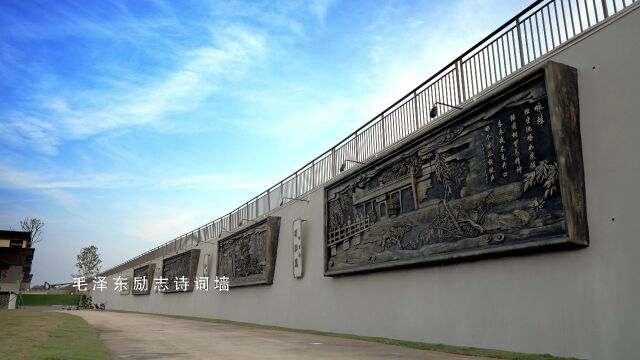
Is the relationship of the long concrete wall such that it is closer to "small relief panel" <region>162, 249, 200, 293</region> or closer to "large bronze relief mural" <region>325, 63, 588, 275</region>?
"large bronze relief mural" <region>325, 63, 588, 275</region>

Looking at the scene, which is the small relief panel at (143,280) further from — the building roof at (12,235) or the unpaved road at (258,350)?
the unpaved road at (258,350)

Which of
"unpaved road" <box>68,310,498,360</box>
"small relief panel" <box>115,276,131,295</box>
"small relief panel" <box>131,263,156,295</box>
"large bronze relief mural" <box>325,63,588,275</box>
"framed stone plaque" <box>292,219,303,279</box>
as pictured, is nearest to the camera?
"large bronze relief mural" <box>325,63,588,275</box>

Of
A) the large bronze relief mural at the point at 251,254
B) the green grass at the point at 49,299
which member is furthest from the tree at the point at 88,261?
the large bronze relief mural at the point at 251,254

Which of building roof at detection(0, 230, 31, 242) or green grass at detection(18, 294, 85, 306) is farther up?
building roof at detection(0, 230, 31, 242)

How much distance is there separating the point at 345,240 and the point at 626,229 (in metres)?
8.49

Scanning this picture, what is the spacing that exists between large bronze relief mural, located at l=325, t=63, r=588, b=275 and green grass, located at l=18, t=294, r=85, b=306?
60.8 m

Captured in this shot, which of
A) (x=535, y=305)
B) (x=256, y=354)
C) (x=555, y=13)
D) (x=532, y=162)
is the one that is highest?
(x=555, y=13)

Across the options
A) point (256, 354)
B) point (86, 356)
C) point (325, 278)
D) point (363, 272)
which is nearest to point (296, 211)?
point (325, 278)

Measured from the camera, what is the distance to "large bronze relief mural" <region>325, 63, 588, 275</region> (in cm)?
738

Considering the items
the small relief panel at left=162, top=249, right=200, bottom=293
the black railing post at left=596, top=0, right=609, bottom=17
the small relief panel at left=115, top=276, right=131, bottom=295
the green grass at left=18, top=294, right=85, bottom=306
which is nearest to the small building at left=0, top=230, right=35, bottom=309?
the small relief panel at left=115, top=276, right=131, bottom=295

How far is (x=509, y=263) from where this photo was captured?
846 centimetres

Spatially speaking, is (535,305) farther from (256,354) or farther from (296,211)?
(296,211)

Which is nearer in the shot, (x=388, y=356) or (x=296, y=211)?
(x=388, y=356)

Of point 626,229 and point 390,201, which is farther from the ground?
point 390,201
